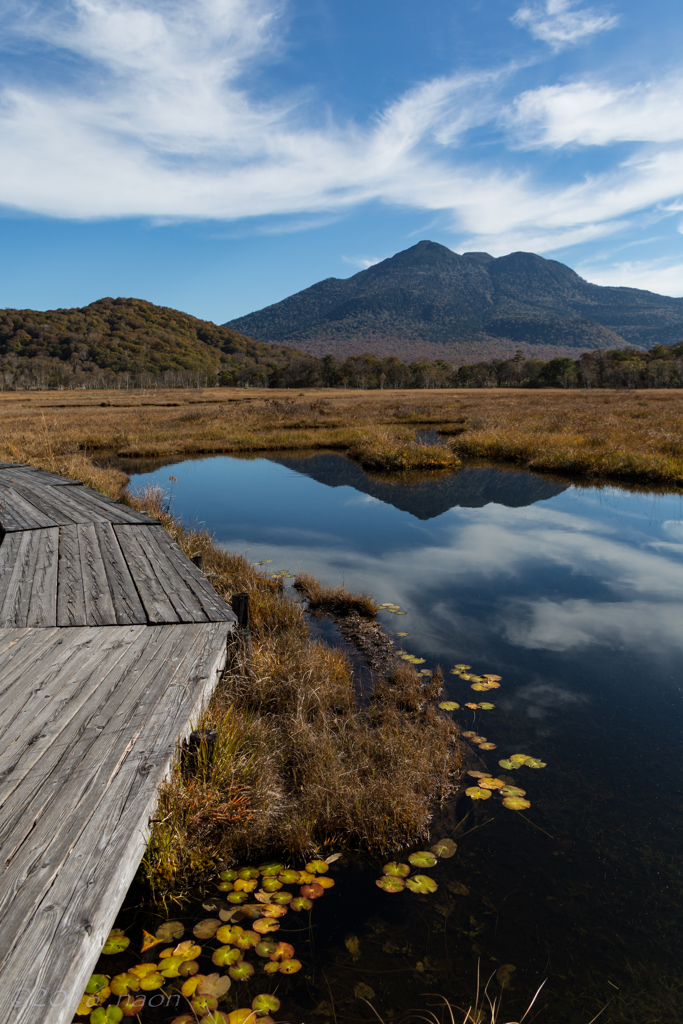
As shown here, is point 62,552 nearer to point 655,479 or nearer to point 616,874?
point 616,874

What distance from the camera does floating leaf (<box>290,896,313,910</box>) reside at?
11.2 ft

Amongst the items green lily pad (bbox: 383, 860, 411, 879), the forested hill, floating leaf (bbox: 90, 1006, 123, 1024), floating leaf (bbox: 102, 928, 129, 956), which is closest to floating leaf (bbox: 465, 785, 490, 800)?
green lily pad (bbox: 383, 860, 411, 879)

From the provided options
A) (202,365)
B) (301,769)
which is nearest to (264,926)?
(301,769)

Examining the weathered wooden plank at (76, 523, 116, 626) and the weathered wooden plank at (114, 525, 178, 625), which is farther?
the weathered wooden plank at (114, 525, 178, 625)

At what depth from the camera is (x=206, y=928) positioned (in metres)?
3.23

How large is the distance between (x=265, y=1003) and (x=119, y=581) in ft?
15.5

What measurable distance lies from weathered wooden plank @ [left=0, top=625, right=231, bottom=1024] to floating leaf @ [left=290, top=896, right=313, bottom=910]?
3.72 ft

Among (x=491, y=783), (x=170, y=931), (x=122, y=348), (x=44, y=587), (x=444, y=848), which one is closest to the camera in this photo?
(x=170, y=931)

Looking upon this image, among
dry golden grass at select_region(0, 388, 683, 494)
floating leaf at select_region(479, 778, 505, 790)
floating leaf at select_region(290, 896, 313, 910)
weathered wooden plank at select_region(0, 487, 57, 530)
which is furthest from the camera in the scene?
dry golden grass at select_region(0, 388, 683, 494)

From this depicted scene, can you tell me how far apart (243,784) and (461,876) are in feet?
5.23

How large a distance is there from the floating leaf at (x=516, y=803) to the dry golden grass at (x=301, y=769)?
16.6 inches

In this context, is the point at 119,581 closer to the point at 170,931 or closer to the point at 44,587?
the point at 44,587

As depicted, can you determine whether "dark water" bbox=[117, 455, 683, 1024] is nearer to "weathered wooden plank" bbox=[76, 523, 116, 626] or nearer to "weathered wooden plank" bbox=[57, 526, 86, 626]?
"weathered wooden plank" bbox=[76, 523, 116, 626]

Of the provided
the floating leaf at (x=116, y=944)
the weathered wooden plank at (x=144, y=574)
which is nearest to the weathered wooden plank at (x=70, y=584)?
the weathered wooden plank at (x=144, y=574)
